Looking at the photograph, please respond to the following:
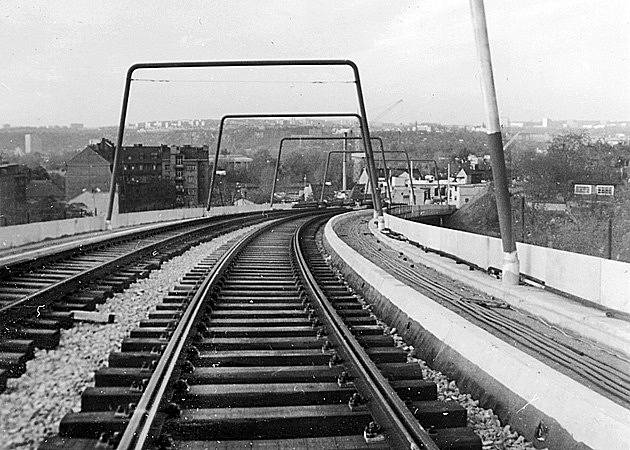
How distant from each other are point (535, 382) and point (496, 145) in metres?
5.90

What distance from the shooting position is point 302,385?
5457 millimetres

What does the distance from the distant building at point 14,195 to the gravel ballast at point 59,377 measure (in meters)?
15.9

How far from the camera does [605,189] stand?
94.3 feet

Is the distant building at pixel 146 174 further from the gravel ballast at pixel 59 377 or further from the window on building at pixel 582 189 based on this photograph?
the gravel ballast at pixel 59 377

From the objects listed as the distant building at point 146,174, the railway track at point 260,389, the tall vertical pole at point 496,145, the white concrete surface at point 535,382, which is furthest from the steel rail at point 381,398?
the distant building at point 146,174

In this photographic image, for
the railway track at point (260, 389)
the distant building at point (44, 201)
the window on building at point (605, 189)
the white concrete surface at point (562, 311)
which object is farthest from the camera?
the distant building at point (44, 201)

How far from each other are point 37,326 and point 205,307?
1.96 metres

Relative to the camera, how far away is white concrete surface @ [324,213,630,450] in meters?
4.21

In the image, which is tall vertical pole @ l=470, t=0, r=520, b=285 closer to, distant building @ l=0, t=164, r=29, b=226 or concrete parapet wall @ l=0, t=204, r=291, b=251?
concrete parapet wall @ l=0, t=204, r=291, b=251

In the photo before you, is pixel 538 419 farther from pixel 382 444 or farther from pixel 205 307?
pixel 205 307

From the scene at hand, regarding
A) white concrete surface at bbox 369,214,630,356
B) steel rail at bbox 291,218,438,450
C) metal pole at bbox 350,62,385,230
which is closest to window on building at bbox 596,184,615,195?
metal pole at bbox 350,62,385,230

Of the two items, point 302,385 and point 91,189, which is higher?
point 91,189

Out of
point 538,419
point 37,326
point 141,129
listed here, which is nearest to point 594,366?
point 538,419

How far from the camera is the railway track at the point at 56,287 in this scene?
7.09 m
